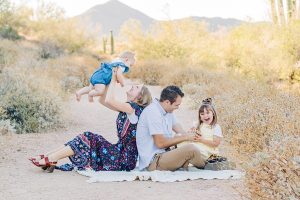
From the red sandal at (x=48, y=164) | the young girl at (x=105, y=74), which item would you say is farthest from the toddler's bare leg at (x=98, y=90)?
the red sandal at (x=48, y=164)

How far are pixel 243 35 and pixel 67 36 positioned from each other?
12970 mm

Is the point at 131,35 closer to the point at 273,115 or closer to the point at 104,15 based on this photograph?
the point at 273,115

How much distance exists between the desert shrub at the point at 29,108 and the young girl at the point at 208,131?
4.61m

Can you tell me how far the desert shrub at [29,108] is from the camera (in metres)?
11.5

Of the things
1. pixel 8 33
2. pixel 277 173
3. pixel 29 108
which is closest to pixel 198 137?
pixel 277 173

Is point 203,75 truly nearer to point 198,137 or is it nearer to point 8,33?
point 198,137

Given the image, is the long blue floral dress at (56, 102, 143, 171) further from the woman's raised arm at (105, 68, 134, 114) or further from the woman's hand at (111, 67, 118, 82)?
the woman's hand at (111, 67, 118, 82)

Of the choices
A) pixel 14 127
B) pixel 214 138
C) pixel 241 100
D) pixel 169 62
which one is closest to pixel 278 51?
pixel 169 62

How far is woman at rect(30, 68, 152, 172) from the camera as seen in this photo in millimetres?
7574

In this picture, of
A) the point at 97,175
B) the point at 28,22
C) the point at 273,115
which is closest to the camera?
the point at 97,175

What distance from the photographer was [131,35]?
111ft

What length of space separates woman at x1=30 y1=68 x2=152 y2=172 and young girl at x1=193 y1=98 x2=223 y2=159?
721mm

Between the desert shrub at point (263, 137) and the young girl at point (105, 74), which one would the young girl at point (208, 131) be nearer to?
the desert shrub at point (263, 137)

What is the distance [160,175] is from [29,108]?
523 centimetres
